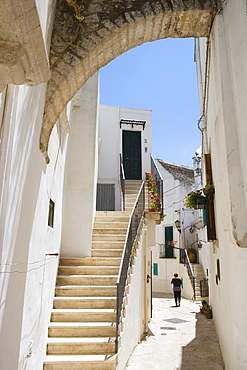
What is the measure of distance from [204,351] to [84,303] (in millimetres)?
2741

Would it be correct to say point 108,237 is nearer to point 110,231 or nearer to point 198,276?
point 110,231

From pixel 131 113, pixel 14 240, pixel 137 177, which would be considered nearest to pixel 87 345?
pixel 14 240

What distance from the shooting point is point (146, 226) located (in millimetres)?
8844

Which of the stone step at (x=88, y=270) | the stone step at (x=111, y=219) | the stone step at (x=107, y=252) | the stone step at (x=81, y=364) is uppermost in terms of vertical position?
the stone step at (x=111, y=219)

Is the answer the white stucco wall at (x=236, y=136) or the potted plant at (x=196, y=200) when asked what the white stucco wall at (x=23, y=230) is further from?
the potted plant at (x=196, y=200)

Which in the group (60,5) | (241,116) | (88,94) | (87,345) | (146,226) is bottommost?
(87,345)

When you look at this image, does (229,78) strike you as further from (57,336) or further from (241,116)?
(57,336)

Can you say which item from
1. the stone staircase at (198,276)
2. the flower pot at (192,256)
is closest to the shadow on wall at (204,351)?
the stone staircase at (198,276)

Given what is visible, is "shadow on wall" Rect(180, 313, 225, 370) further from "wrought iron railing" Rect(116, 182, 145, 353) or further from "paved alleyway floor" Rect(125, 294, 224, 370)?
"wrought iron railing" Rect(116, 182, 145, 353)

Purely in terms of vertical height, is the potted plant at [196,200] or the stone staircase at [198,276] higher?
the potted plant at [196,200]

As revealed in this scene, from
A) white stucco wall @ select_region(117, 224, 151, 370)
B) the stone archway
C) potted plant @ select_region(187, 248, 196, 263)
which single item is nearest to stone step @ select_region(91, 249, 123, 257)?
white stucco wall @ select_region(117, 224, 151, 370)

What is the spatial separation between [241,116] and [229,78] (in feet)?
2.35

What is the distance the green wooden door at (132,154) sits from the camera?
1320 cm

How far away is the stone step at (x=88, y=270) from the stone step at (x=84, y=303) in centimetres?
82
